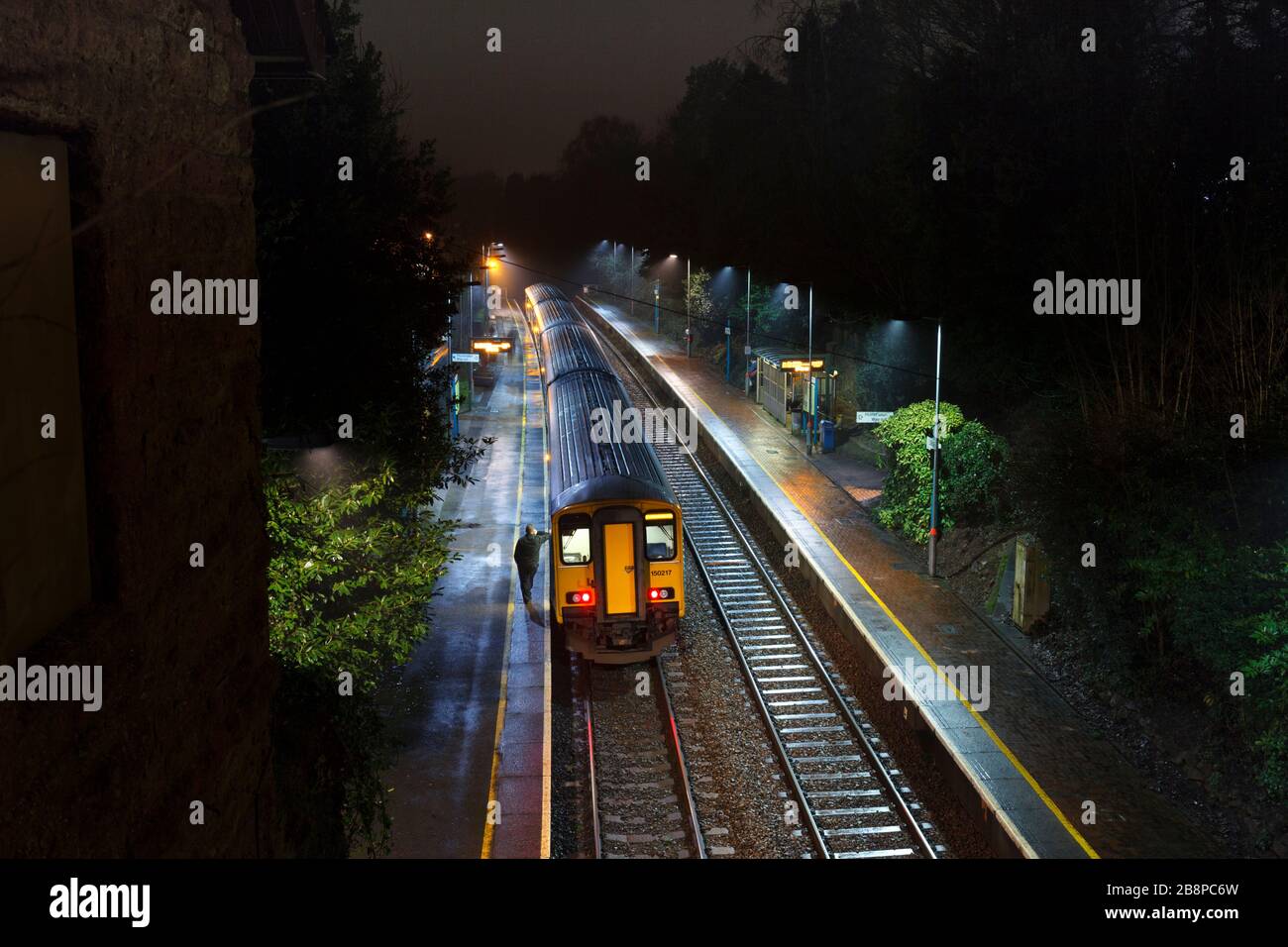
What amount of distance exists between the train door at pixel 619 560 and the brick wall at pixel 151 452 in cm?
1104

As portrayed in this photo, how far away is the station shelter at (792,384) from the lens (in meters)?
32.5

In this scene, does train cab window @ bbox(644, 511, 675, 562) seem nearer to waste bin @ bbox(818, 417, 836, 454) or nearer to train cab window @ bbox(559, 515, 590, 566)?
train cab window @ bbox(559, 515, 590, 566)

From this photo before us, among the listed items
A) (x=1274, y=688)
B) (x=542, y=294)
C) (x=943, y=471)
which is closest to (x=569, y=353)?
(x=943, y=471)

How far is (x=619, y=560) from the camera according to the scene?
15625 millimetres

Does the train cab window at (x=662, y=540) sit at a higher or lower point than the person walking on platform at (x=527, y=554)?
higher

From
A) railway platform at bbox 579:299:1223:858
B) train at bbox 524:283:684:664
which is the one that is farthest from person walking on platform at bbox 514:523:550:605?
railway platform at bbox 579:299:1223:858

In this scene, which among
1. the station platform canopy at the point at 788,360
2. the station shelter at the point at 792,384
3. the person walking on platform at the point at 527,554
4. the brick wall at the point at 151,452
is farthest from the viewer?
the station shelter at the point at 792,384

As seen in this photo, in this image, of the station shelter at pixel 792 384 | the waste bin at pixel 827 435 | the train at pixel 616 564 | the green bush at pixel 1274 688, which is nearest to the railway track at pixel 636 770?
the train at pixel 616 564

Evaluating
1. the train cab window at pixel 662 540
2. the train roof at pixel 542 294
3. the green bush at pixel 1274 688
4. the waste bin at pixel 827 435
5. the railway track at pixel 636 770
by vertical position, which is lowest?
the railway track at pixel 636 770

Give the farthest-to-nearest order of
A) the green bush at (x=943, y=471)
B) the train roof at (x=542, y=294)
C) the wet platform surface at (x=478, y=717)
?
the train roof at (x=542, y=294)
the green bush at (x=943, y=471)
the wet platform surface at (x=478, y=717)

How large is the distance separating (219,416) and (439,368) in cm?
1395

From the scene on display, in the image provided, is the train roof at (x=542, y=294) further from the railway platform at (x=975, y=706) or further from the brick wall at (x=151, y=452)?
the brick wall at (x=151, y=452)

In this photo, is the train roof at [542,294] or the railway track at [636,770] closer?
the railway track at [636,770]

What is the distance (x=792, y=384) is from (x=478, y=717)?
22.4 meters
